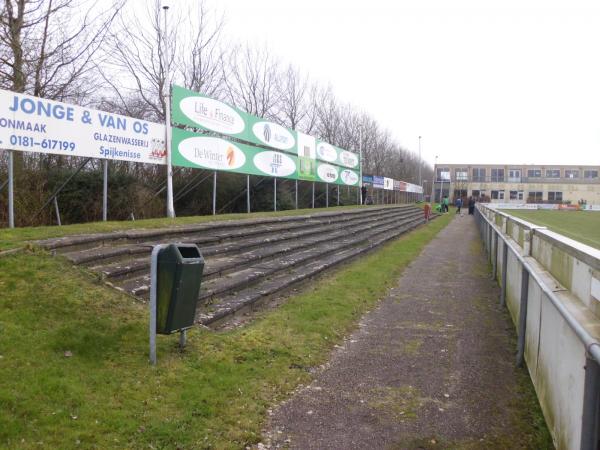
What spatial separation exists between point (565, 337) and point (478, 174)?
10981 centimetres

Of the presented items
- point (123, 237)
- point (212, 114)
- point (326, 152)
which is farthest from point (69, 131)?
point (326, 152)

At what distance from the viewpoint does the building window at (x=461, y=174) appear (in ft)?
344

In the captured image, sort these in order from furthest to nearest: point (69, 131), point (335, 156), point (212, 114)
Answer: point (335, 156), point (212, 114), point (69, 131)

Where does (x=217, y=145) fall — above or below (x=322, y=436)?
above

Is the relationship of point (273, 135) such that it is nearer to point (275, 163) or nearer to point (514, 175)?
point (275, 163)

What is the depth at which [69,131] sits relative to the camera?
961 centimetres

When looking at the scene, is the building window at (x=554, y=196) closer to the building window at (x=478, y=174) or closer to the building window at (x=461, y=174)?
the building window at (x=478, y=174)

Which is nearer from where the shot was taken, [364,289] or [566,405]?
[566,405]

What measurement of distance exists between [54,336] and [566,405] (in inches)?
161

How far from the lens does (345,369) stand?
5.09 m

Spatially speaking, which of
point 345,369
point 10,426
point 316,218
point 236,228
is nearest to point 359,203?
point 316,218

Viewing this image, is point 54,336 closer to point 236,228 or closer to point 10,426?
point 10,426

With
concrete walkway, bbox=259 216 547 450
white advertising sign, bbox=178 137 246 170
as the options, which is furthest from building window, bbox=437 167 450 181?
concrete walkway, bbox=259 216 547 450

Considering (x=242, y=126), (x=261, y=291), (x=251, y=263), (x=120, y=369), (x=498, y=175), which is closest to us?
(x=120, y=369)
